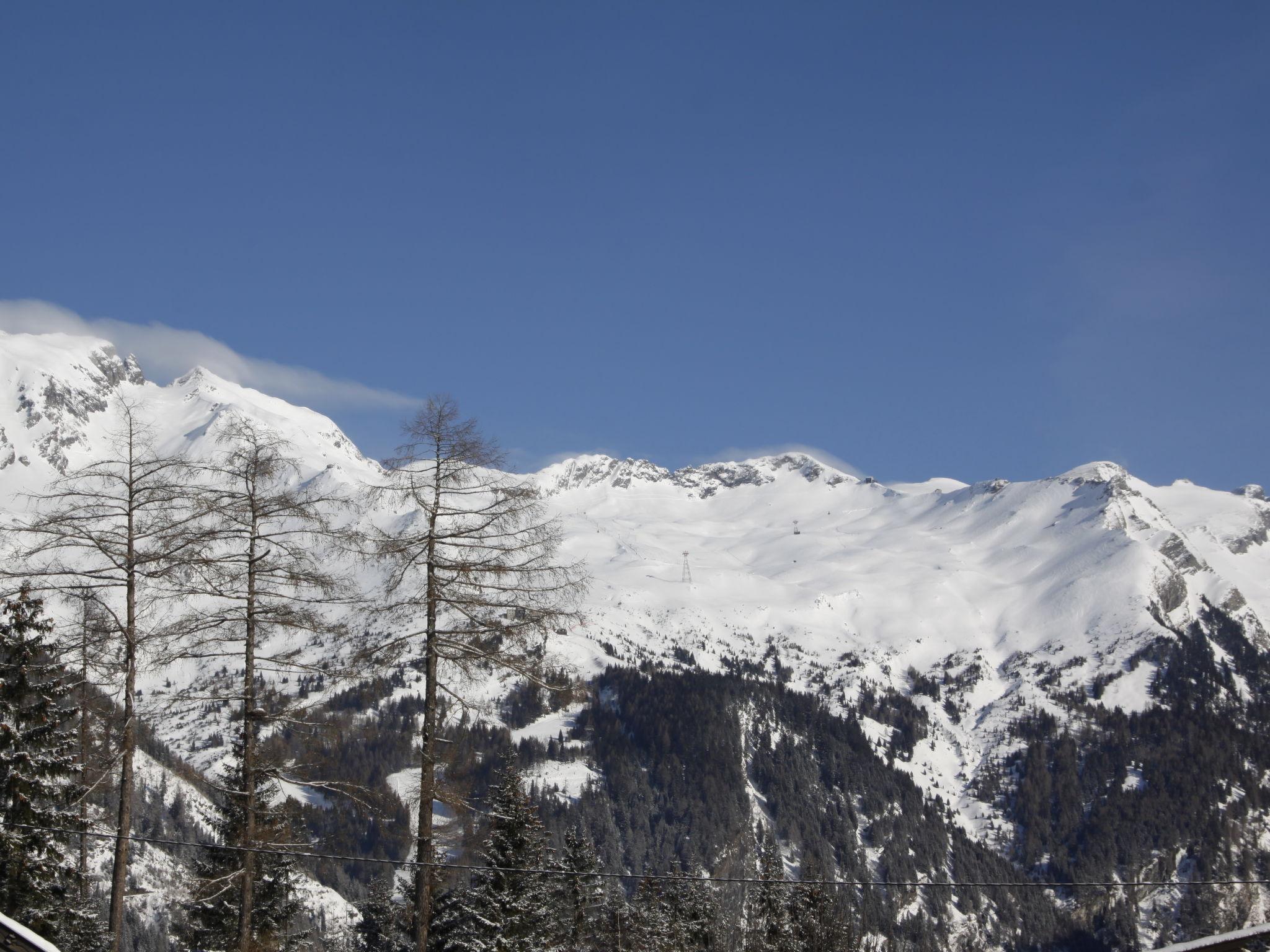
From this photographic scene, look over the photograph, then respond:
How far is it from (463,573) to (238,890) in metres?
13.3

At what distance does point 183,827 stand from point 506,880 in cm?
19281

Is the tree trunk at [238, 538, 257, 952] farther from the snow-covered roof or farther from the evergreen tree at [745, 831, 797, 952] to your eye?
the evergreen tree at [745, 831, 797, 952]

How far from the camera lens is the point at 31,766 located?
23188mm

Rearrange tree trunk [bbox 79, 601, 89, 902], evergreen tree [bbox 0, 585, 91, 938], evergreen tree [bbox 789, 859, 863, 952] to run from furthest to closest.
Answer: evergreen tree [bbox 789, 859, 863, 952]
evergreen tree [bbox 0, 585, 91, 938]
tree trunk [bbox 79, 601, 89, 902]

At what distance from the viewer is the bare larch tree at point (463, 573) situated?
67.2 feet

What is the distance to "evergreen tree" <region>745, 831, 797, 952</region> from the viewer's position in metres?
43.1

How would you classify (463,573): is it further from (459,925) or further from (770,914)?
(770,914)

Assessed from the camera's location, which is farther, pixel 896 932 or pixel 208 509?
pixel 896 932

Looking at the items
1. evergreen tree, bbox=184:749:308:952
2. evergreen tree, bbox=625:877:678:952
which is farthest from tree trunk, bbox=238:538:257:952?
evergreen tree, bbox=625:877:678:952

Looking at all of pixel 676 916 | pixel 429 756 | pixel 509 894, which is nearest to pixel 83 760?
pixel 509 894

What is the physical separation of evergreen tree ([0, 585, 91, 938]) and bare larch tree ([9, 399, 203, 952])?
2269 millimetres

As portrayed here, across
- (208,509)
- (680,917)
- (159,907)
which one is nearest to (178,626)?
(208,509)

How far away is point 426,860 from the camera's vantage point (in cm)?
2036

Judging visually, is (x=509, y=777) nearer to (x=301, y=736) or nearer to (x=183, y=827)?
(x=301, y=736)
